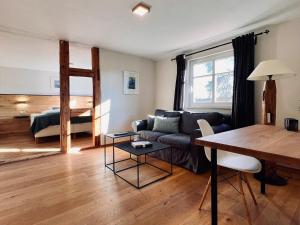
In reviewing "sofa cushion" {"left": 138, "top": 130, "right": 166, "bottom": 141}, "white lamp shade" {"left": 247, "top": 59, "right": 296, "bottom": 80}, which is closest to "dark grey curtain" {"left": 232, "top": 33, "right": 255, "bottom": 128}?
"white lamp shade" {"left": 247, "top": 59, "right": 296, "bottom": 80}

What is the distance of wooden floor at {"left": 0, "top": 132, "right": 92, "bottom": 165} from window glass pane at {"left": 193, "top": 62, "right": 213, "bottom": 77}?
3.06m

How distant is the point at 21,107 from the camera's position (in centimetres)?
573

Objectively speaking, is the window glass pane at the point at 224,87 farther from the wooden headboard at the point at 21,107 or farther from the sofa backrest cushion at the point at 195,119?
the wooden headboard at the point at 21,107

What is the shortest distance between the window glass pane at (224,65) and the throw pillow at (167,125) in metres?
1.32

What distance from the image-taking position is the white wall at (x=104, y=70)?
12.8 ft

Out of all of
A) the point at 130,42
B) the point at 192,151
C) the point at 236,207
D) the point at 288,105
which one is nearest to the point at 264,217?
the point at 236,207

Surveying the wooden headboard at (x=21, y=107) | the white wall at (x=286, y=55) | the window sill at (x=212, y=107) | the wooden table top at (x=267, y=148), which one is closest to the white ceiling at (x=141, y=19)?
the white wall at (x=286, y=55)

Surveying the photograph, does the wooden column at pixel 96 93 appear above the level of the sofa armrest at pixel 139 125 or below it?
above

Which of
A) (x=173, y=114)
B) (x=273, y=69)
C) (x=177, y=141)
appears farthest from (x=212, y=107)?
(x=273, y=69)

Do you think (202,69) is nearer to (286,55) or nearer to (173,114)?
(173,114)

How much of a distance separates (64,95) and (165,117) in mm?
2119

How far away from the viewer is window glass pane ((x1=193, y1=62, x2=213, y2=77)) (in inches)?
146

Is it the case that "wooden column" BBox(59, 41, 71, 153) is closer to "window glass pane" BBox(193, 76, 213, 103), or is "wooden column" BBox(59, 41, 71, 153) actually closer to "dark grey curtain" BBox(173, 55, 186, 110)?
"dark grey curtain" BBox(173, 55, 186, 110)

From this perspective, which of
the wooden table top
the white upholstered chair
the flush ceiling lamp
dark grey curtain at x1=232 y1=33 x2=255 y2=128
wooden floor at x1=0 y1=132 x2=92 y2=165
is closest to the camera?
the wooden table top
